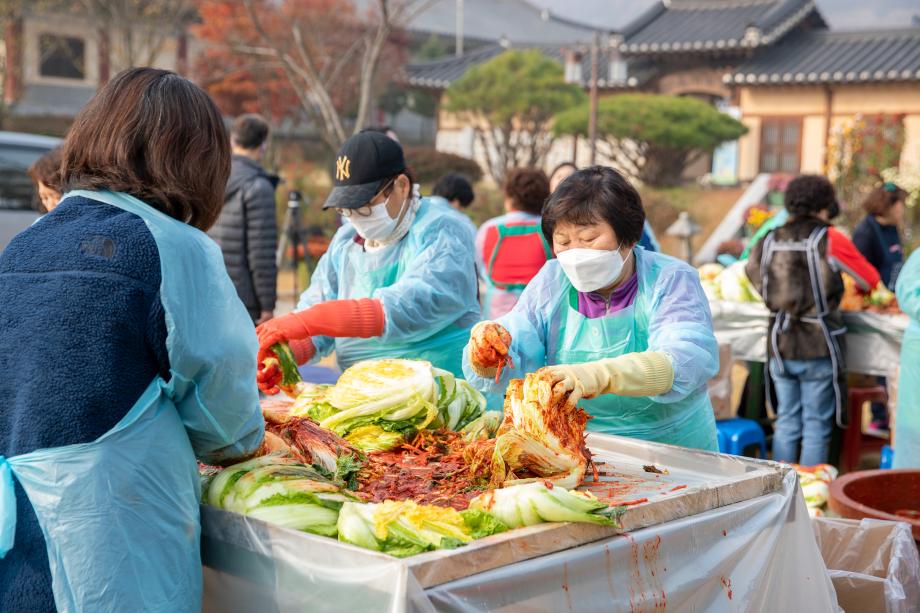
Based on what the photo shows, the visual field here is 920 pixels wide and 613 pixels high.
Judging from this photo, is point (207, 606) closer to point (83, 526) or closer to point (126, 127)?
point (83, 526)

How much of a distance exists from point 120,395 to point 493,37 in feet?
117

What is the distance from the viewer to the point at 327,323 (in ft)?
11.5

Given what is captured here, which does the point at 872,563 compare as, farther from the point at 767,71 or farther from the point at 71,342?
the point at 767,71

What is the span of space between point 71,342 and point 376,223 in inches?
74.7

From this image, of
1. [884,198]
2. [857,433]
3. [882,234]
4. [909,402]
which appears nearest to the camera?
[909,402]

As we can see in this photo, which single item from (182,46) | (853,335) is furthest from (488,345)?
(182,46)

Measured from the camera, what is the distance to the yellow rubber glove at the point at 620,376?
2.58m

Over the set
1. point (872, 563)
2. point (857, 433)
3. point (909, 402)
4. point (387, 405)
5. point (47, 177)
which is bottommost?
point (857, 433)

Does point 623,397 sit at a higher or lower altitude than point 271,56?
lower

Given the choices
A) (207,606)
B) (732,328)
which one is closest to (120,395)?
(207,606)

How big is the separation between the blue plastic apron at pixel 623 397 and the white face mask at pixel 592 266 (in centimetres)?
12

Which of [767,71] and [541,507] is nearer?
[541,507]

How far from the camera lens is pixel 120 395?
2061 millimetres

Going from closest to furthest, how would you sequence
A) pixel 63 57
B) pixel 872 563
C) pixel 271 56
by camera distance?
pixel 872 563, pixel 271 56, pixel 63 57
